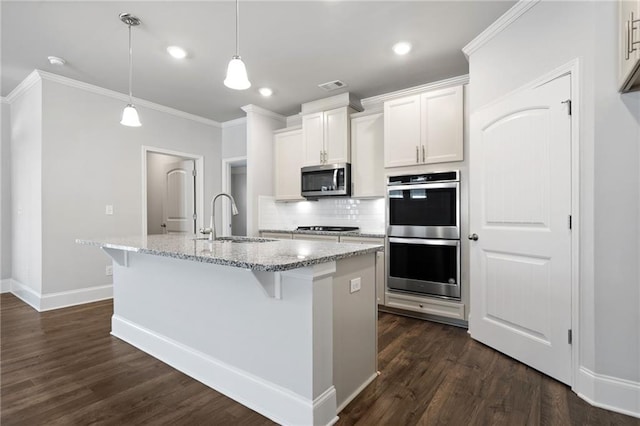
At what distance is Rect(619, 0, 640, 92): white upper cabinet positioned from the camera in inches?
58.4

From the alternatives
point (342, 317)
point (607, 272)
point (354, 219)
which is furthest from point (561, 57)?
point (354, 219)

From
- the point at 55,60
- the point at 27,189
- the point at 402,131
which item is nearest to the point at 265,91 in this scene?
the point at 402,131

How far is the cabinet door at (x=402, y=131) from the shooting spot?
11.0 feet

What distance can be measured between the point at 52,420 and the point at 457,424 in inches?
83.4

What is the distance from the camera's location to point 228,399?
187cm

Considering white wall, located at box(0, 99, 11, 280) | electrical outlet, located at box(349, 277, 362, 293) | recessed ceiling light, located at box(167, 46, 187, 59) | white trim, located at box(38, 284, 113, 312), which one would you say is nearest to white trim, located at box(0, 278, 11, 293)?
white wall, located at box(0, 99, 11, 280)

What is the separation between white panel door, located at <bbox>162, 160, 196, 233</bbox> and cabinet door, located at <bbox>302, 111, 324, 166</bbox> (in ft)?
6.69

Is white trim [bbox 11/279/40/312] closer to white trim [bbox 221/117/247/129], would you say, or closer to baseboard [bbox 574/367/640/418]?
white trim [bbox 221/117/247/129]

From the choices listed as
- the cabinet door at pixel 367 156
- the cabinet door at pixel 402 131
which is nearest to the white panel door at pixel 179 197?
the cabinet door at pixel 367 156

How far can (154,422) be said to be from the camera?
165cm

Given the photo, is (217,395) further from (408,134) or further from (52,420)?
(408,134)

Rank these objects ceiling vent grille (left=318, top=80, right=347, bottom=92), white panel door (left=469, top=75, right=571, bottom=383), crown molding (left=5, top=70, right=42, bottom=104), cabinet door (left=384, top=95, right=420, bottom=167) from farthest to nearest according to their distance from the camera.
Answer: ceiling vent grille (left=318, top=80, right=347, bottom=92)
crown molding (left=5, top=70, right=42, bottom=104)
cabinet door (left=384, top=95, right=420, bottom=167)
white panel door (left=469, top=75, right=571, bottom=383)

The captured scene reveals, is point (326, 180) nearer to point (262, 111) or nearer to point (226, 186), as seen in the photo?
point (262, 111)

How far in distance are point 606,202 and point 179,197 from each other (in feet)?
17.3
